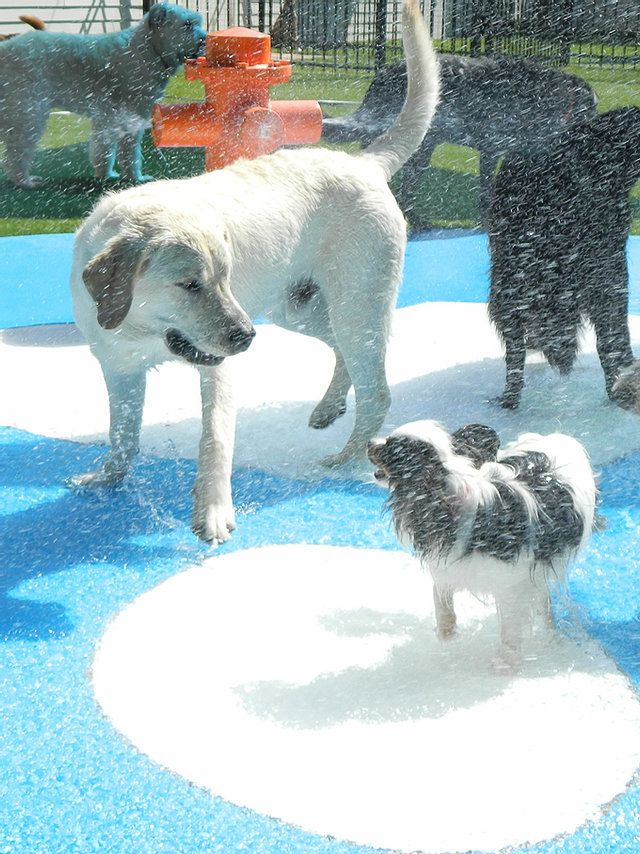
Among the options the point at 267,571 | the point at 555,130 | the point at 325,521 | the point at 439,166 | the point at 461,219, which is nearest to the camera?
the point at 267,571

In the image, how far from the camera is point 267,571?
355cm

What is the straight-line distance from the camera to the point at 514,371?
501cm

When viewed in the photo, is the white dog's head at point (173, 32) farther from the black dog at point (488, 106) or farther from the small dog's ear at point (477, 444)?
the small dog's ear at point (477, 444)

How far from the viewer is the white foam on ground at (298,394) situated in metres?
4.69

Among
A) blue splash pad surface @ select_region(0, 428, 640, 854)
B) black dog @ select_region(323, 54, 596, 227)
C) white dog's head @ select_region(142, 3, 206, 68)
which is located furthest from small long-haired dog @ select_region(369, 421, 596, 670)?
white dog's head @ select_region(142, 3, 206, 68)

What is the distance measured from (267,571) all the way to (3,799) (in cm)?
128

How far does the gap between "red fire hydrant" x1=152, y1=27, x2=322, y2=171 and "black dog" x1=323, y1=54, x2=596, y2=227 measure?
2506 millimetres

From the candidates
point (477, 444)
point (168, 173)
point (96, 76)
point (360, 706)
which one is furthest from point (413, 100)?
point (168, 173)

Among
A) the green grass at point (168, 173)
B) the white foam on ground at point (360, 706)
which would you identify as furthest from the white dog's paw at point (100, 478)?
the green grass at point (168, 173)

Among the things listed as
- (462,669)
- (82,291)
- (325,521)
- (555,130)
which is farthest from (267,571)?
(555,130)

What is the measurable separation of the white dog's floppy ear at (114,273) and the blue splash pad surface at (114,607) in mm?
906

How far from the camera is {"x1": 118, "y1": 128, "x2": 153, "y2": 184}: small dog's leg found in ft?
31.5

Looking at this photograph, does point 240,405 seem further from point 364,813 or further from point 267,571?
point 364,813

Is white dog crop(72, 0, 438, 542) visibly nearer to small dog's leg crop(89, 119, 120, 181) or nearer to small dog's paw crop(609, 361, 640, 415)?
small dog's paw crop(609, 361, 640, 415)
